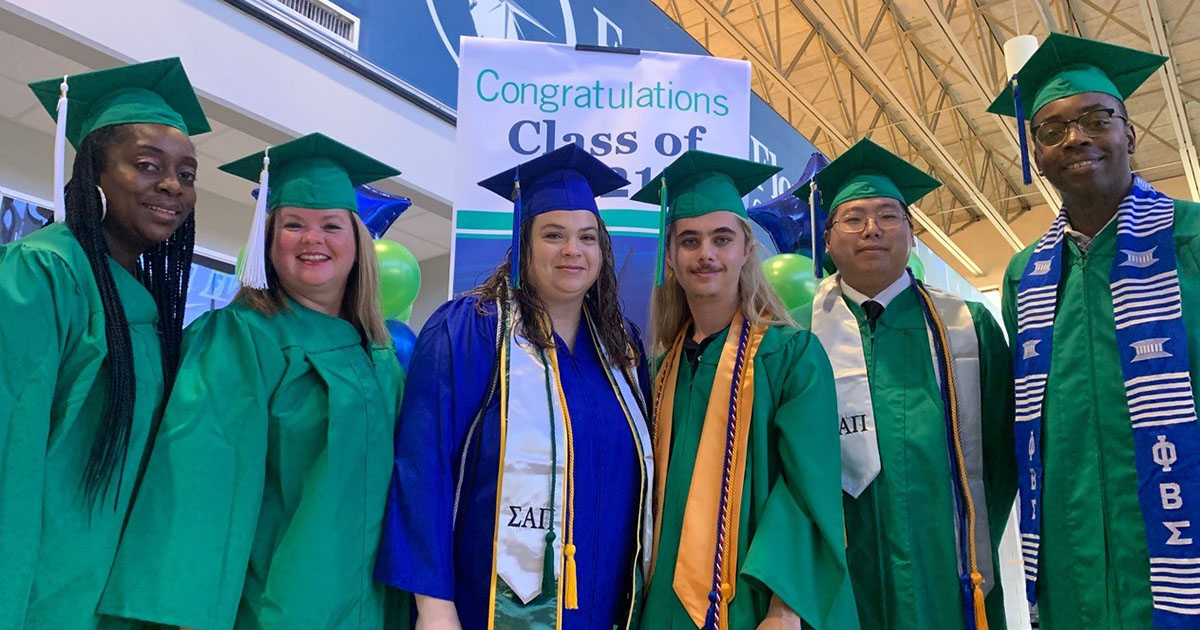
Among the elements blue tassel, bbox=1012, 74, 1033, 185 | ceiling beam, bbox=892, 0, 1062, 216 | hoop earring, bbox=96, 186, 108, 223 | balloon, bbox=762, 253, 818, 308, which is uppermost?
ceiling beam, bbox=892, 0, 1062, 216

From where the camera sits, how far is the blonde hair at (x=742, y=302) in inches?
74.9

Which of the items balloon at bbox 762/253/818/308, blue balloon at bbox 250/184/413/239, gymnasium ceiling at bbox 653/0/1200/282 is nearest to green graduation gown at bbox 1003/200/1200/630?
balloon at bbox 762/253/818/308

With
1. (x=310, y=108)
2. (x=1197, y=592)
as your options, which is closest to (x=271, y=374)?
(x=1197, y=592)

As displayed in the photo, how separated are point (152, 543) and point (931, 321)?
5.65ft

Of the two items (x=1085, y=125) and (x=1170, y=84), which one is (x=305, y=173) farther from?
(x=1170, y=84)

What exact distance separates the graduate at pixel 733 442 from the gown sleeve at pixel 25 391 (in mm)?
1120

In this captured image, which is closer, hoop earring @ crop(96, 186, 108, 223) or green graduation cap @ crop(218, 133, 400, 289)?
hoop earring @ crop(96, 186, 108, 223)

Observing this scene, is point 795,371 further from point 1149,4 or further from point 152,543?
point 1149,4

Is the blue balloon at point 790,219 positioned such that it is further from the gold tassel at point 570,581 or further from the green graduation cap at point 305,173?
the gold tassel at point 570,581

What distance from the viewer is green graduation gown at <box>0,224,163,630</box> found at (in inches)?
52.6

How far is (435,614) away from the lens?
154 centimetres

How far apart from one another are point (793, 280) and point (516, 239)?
1541mm

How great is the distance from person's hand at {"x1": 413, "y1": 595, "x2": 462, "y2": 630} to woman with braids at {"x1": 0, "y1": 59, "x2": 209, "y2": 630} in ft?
1.81

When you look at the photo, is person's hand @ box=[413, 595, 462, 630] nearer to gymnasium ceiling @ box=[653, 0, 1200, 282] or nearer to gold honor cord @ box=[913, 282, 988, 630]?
gold honor cord @ box=[913, 282, 988, 630]
